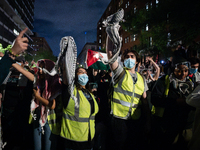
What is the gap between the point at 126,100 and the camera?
7.38ft

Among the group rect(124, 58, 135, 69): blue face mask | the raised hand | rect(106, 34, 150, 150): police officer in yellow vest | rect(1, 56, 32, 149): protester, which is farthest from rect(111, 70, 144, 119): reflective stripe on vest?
rect(1, 56, 32, 149): protester

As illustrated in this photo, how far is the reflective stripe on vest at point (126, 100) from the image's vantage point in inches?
Result: 87.8

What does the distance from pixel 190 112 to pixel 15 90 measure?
15.1 ft

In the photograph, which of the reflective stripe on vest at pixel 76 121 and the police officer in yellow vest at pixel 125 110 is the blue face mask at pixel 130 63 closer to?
the police officer in yellow vest at pixel 125 110

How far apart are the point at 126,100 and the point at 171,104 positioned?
0.87 m

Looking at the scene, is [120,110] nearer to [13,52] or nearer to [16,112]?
[13,52]

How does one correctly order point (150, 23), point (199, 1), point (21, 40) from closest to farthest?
point (21, 40)
point (199, 1)
point (150, 23)

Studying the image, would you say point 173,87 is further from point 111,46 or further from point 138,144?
point 111,46

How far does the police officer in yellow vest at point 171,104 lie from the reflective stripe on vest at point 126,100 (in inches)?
18.9

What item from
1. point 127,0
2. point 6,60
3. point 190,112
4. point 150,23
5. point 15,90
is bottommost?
point 190,112

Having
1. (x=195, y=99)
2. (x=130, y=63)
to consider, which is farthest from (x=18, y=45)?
(x=195, y=99)

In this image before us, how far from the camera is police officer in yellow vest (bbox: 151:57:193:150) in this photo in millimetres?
2406

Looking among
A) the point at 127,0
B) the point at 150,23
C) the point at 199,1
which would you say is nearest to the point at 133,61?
the point at 199,1

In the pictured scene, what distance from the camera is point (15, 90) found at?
424 cm
